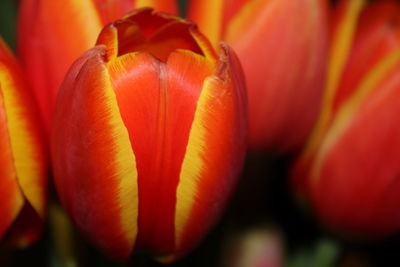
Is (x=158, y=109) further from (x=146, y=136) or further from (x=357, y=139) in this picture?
(x=357, y=139)

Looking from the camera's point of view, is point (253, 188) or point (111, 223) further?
point (253, 188)

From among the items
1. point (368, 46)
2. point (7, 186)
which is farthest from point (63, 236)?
point (368, 46)

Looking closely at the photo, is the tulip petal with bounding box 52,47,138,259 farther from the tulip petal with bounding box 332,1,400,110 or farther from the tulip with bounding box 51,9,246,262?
the tulip petal with bounding box 332,1,400,110

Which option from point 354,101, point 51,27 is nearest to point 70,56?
point 51,27

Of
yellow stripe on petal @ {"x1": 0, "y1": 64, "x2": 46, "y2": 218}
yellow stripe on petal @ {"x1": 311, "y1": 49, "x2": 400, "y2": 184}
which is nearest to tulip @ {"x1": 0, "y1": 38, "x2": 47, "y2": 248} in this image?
yellow stripe on petal @ {"x1": 0, "y1": 64, "x2": 46, "y2": 218}

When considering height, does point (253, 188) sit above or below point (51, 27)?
below

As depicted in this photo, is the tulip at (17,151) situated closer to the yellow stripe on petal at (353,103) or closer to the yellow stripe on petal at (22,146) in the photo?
the yellow stripe on petal at (22,146)

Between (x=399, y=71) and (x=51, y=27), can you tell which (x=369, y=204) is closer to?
(x=399, y=71)
